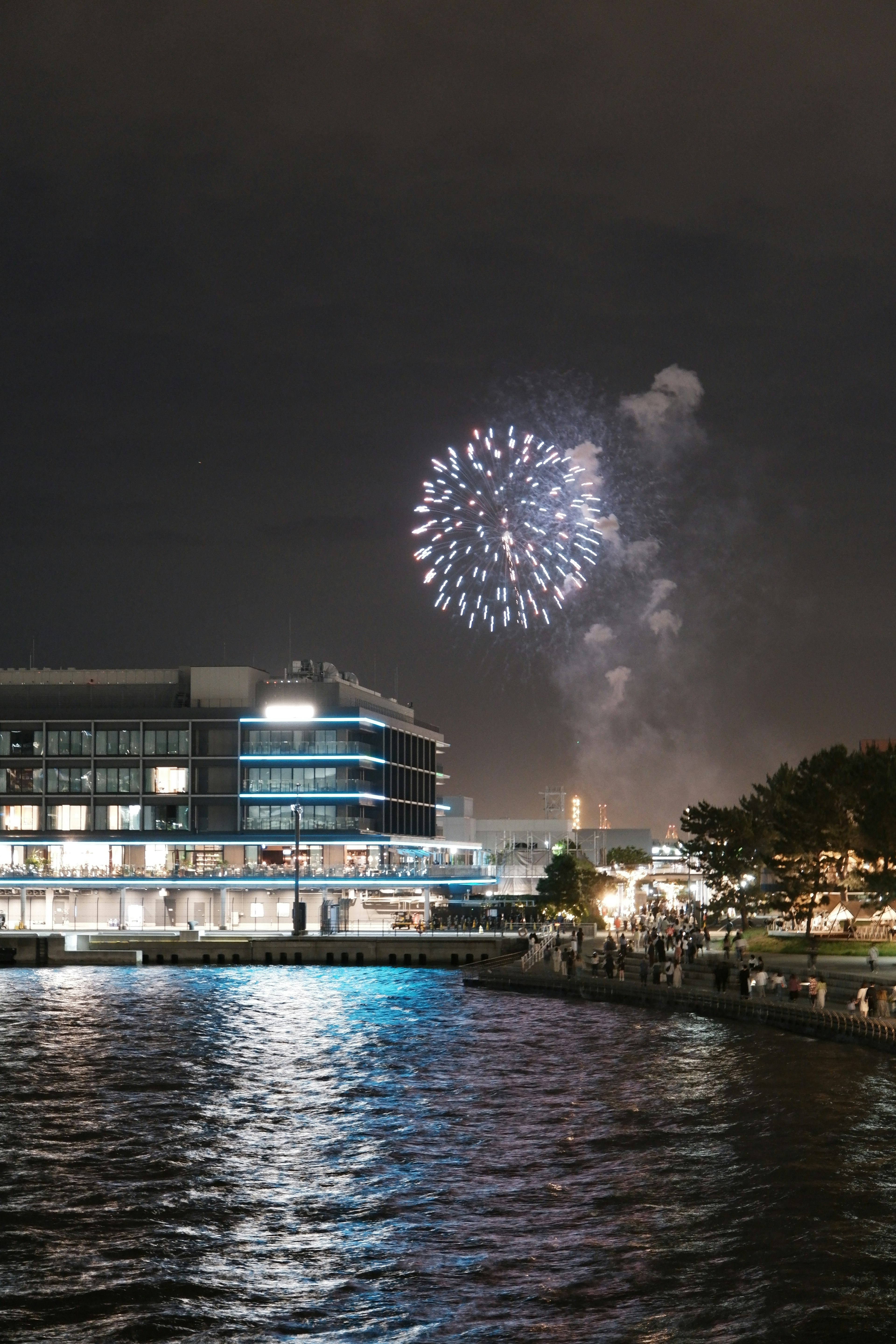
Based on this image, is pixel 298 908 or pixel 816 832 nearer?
pixel 816 832

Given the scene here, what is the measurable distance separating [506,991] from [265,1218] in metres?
56.8

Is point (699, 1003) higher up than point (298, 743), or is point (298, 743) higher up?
point (298, 743)

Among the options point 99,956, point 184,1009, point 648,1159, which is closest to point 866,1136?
point 648,1159

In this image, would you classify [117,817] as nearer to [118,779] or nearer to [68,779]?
[118,779]

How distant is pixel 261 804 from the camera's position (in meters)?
155

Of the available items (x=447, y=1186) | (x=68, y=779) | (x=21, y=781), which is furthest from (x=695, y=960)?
(x=21, y=781)

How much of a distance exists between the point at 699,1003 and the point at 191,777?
89.5m

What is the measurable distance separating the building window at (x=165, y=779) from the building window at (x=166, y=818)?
4.85 feet

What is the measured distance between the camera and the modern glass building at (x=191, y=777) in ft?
501

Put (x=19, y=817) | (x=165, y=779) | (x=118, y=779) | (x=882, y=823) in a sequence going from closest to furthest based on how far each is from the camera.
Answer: (x=882, y=823)
(x=19, y=817)
(x=118, y=779)
(x=165, y=779)

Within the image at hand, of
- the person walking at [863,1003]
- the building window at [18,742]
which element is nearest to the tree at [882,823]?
the person walking at [863,1003]

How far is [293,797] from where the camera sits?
154250 mm

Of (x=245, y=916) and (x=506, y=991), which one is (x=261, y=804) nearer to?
(x=245, y=916)

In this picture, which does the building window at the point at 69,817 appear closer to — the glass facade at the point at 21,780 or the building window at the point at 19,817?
the building window at the point at 19,817
